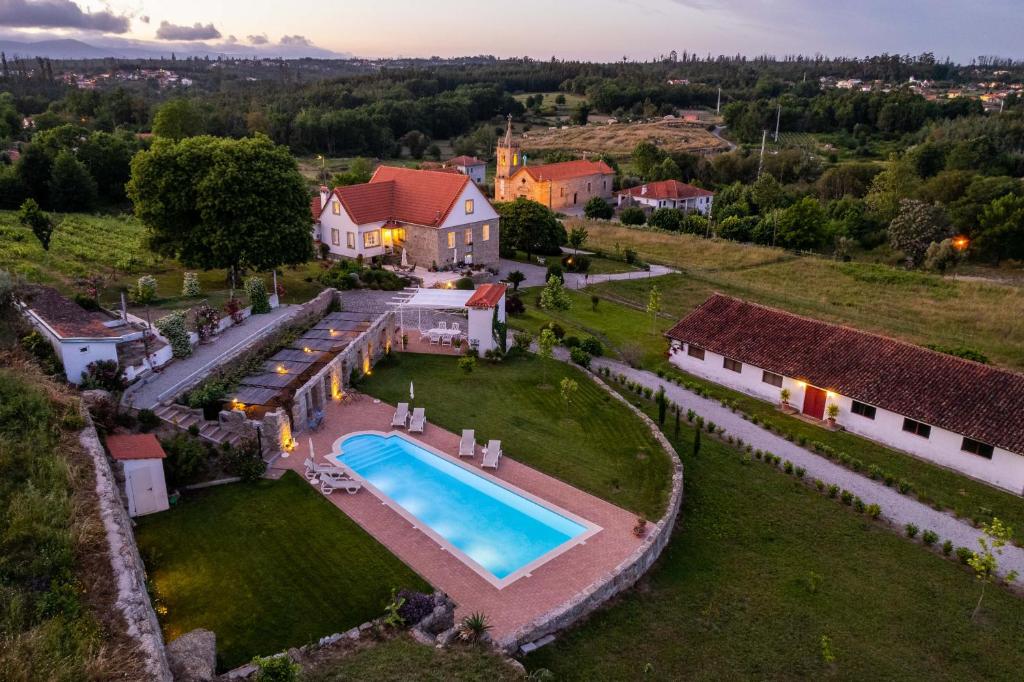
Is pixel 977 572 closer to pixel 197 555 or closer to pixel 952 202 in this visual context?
pixel 197 555

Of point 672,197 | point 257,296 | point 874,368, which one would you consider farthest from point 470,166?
point 874,368

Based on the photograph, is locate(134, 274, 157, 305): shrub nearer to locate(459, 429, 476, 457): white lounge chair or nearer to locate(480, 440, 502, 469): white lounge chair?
locate(459, 429, 476, 457): white lounge chair

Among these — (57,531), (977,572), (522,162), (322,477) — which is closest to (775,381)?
(977,572)

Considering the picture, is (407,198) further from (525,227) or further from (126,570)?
(126,570)

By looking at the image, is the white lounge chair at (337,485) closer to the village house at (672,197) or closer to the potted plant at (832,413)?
the potted plant at (832,413)

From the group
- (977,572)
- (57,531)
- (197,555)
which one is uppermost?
(57,531)

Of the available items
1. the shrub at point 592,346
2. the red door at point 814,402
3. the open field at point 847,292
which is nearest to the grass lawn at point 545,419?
the shrub at point 592,346
